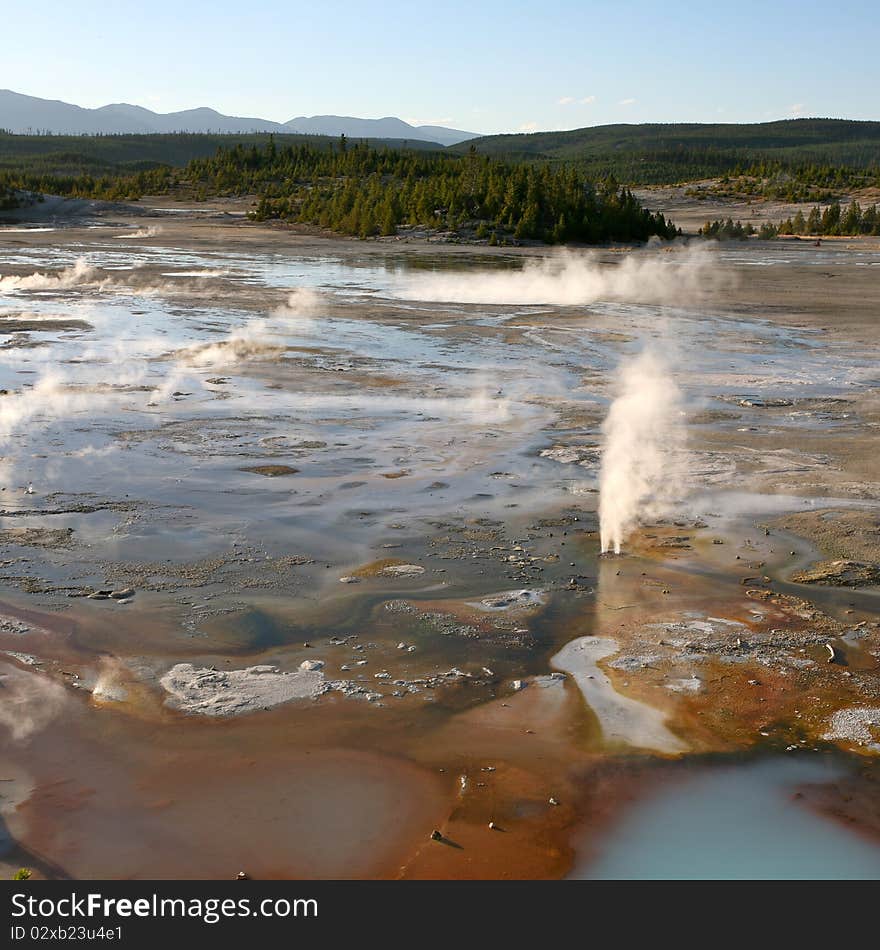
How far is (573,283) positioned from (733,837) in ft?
82.7

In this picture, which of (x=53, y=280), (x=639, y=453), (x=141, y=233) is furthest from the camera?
(x=141, y=233)

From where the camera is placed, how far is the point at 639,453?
36.1 ft

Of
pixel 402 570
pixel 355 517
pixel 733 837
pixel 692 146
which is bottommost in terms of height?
pixel 733 837

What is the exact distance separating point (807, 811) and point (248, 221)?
181ft

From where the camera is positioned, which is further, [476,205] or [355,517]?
[476,205]

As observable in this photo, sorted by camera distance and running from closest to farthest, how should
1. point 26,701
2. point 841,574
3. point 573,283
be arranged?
point 26,701, point 841,574, point 573,283

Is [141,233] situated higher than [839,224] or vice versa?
[839,224]

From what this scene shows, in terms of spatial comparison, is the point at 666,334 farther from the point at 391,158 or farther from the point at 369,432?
the point at 391,158

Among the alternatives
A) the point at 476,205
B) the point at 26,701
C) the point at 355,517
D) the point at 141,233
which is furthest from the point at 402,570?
the point at 141,233

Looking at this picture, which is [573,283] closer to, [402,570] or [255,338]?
[255,338]

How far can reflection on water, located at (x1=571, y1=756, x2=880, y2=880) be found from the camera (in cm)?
459

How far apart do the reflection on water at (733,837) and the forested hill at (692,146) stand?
332 ft

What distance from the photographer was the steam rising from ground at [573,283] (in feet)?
83.2

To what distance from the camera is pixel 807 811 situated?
5.02m
